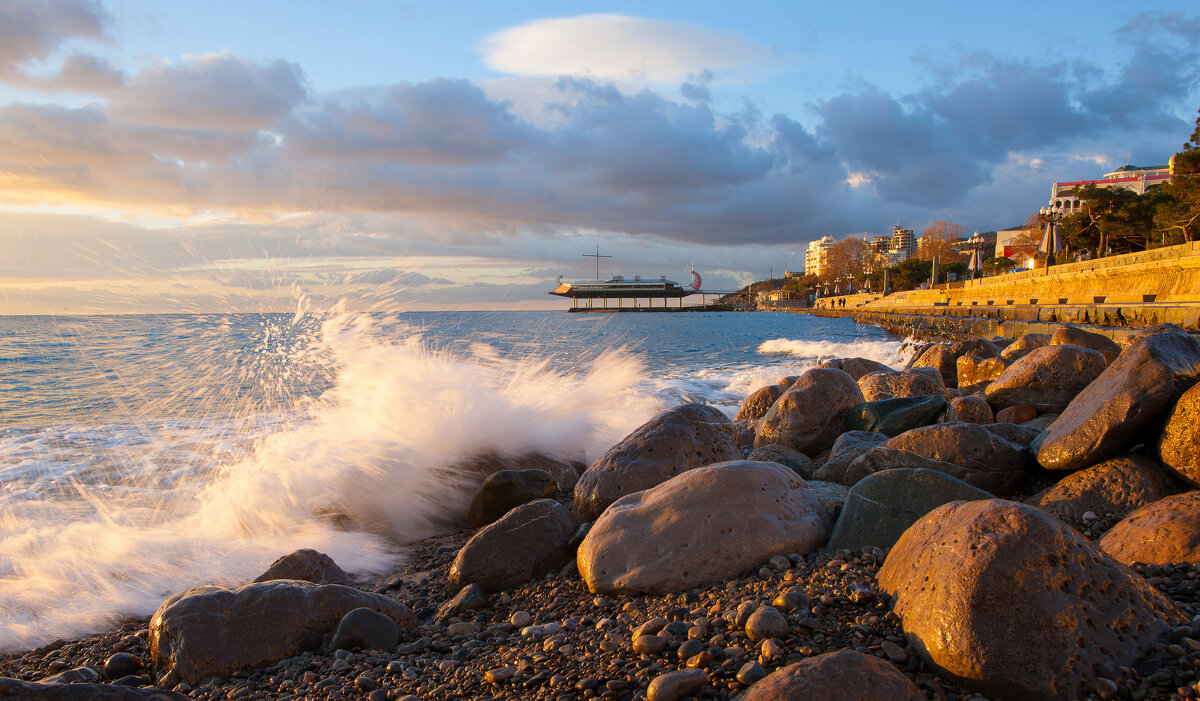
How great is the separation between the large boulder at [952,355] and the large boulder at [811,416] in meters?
4.28

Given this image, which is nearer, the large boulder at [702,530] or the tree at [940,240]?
the large boulder at [702,530]

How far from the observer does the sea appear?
4664mm

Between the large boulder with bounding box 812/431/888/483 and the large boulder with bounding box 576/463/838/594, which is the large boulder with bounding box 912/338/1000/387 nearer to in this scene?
the large boulder with bounding box 812/431/888/483

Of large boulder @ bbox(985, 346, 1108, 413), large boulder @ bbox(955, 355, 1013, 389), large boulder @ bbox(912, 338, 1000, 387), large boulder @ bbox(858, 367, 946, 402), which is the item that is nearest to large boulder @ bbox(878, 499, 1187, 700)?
large boulder @ bbox(985, 346, 1108, 413)

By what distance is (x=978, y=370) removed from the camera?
862cm

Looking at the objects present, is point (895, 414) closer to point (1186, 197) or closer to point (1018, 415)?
point (1018, 415)

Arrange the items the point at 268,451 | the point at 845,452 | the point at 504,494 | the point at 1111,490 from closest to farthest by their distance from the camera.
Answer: the point at 1111,490 → the point at 845,452 → the point at 504,494 → the point at 268,451

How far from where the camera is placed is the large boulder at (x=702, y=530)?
2.91m

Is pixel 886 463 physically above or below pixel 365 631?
above

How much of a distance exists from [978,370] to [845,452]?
5182mm

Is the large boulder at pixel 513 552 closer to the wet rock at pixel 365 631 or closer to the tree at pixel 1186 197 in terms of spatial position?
the wet rock at pixel 365 631

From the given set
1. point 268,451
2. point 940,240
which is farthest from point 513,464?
point 940,240

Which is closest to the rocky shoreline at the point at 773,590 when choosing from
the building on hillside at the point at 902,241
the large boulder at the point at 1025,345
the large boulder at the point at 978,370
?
the large boulder at the point at 978,370

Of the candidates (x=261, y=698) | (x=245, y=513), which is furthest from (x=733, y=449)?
(x=245, y=513)
